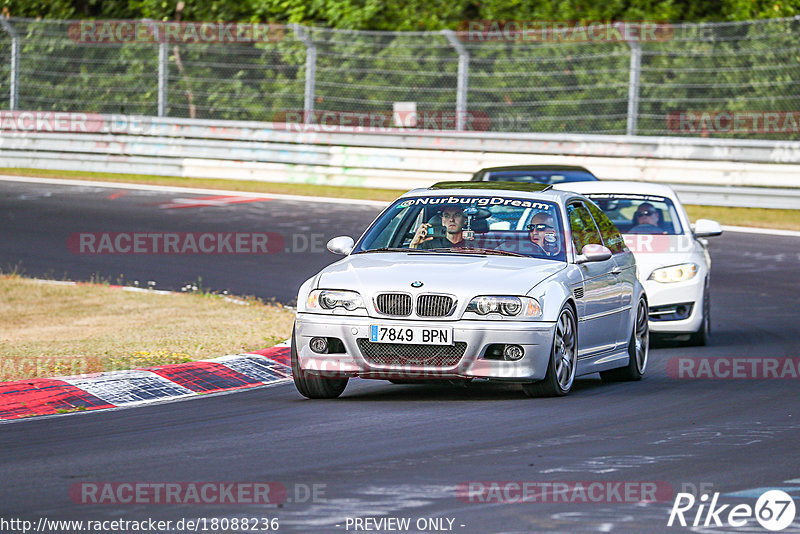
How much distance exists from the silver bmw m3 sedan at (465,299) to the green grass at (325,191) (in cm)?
1294

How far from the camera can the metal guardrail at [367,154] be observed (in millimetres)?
23516

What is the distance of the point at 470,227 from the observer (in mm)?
9992

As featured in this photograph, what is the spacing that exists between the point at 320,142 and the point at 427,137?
6.68 feet

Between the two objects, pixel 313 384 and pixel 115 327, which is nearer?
pixel 313 384

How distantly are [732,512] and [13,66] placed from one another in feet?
81.0

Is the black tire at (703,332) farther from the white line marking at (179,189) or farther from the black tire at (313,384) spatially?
the white line marking at (179,189)

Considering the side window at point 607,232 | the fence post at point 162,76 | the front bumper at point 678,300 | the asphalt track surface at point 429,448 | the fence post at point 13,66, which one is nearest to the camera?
the asphalt track surface at point 429,448

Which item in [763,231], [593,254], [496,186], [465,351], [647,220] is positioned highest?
[496,186]

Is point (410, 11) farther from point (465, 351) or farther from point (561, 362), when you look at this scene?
point (465, 351)

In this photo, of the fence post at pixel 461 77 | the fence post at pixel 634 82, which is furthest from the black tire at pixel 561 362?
the fence post at pixel 461 77

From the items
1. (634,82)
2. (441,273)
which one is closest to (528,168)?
(634,82)

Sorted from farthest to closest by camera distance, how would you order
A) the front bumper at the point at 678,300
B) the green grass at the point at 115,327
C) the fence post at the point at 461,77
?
the fence post at the point at 461,77 < the front bumper at the point at 678,300 < the green grass at the point at 115,327

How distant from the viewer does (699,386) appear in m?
10.3

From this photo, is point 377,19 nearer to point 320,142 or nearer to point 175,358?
point 320,142
